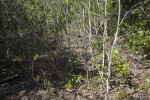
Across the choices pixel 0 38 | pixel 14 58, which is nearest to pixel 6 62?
pixel 14 58

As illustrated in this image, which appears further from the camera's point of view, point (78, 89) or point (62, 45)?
point (62, 45)

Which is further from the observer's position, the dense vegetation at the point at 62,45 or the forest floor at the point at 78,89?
the dense vegetation at the point at 62,45

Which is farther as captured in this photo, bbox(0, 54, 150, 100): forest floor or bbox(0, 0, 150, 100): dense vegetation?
bbox(0, 0, 150, 100): dense vegetation

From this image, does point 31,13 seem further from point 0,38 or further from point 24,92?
point 24,92

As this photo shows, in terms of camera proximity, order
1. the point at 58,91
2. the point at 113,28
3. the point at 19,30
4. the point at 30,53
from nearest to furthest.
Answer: the point at 58,91
the point at 19,30
the point at 30,53
the point at 113,28

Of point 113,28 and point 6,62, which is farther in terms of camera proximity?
point 113,28

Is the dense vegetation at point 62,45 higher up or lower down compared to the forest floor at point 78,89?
higher up

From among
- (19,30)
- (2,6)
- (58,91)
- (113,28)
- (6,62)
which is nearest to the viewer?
(58,91)

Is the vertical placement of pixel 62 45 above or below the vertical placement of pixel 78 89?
above

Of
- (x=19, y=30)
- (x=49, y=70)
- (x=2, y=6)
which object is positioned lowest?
(x=49, y=70)

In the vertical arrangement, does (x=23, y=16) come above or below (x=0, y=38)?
above

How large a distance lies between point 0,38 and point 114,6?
5546 mm

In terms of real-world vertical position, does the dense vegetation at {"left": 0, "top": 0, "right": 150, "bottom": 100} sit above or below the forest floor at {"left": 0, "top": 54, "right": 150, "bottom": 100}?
above

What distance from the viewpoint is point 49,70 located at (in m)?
5.09
